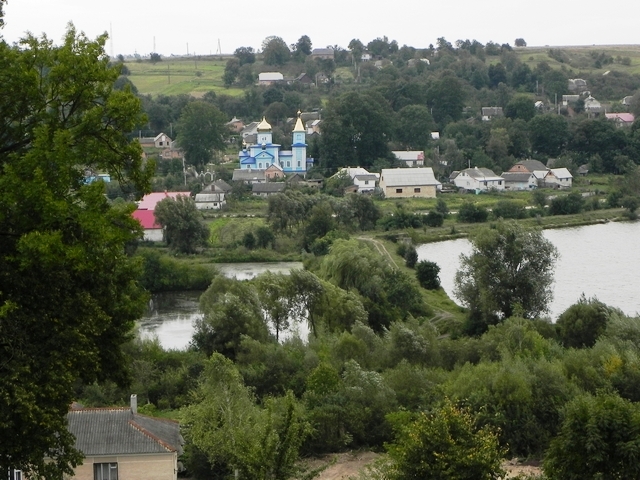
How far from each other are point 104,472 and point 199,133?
43099mm

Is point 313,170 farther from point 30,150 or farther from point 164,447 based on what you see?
point 30,150

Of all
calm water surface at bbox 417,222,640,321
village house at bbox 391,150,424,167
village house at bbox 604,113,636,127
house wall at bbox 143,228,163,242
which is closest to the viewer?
calm water surface at bbox 417,222,640,321

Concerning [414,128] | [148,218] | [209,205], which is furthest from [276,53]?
[148,218]

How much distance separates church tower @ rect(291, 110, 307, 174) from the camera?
55.0 metres

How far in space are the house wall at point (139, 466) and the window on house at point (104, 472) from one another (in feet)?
0.13

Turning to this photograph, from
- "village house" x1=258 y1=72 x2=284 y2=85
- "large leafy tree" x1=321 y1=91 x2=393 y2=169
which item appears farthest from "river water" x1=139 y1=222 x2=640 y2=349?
"village house" x1=258 y1=72 x2=284 y2=85

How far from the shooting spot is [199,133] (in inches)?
2200

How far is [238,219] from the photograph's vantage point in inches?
1699

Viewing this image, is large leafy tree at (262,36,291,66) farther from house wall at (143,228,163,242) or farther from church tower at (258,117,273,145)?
house wall at (143,228,163,242)

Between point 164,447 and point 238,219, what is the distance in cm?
2954

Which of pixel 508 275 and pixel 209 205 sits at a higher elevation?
pixel 508 275

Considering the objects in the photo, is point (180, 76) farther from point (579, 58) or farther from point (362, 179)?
point (362, 179)

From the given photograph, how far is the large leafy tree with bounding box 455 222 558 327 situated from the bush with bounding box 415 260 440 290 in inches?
171

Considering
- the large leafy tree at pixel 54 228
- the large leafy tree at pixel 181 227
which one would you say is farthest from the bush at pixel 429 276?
the large leafy tree at pixel 54 228
